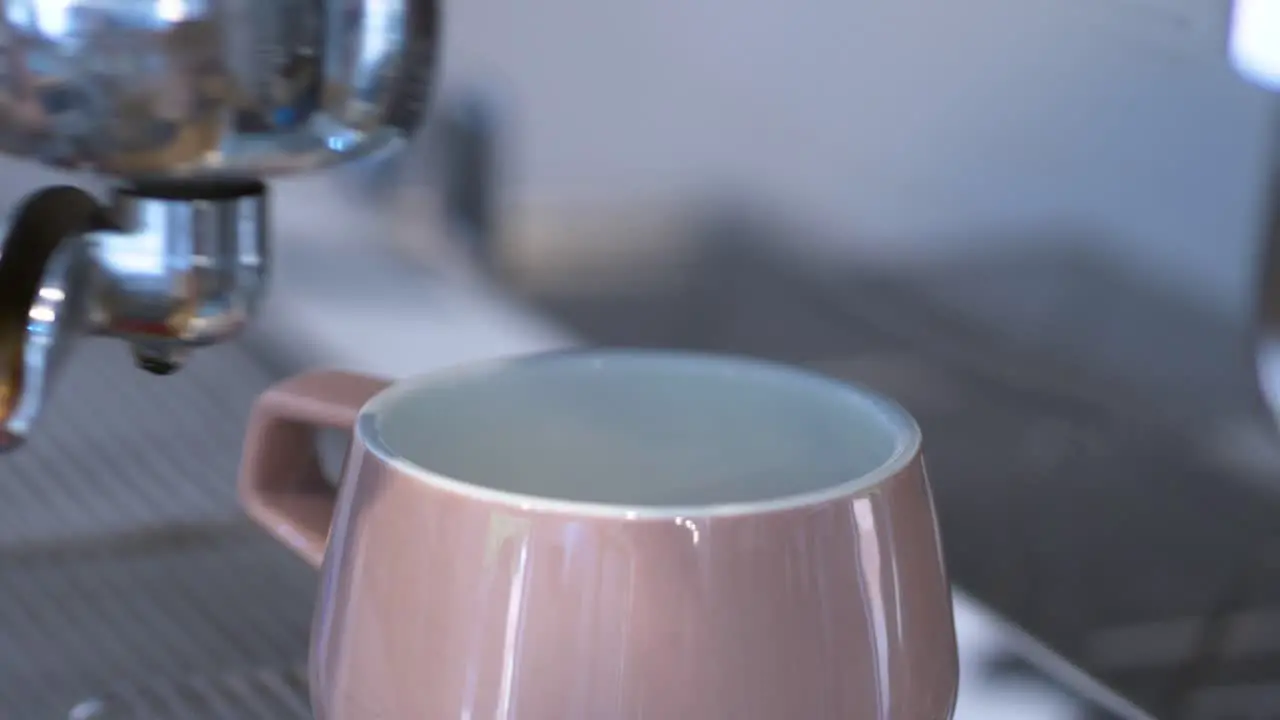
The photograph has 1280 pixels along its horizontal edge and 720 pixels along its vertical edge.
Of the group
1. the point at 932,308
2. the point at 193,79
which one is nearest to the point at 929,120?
the point at 932,308

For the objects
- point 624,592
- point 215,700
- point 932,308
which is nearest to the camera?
point 624,592

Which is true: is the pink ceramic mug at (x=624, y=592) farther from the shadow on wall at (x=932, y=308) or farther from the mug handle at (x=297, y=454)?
the shadow on wall at (x=932, y=308)

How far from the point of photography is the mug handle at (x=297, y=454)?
0.79 ft

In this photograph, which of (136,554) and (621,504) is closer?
(621,504)

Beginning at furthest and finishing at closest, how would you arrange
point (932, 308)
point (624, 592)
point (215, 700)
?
point (932, 308) → point (215, 700) → point (624, 592)

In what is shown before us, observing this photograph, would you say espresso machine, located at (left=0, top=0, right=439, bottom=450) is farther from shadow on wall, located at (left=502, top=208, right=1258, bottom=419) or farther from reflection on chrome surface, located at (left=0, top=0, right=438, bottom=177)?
shadow on wall, located at (left=502, top=208, right=1258, bottom=419)

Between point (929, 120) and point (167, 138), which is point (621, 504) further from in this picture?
point (929, 120)

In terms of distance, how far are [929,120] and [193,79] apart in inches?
8.8

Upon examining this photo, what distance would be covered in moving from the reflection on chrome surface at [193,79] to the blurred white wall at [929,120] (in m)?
0.17

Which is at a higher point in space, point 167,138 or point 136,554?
point 167,138

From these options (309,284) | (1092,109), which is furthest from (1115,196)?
(309,284)

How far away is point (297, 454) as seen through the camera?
0.25 meters

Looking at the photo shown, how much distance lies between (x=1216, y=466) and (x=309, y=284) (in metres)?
0.35

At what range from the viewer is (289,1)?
10.5 inches
